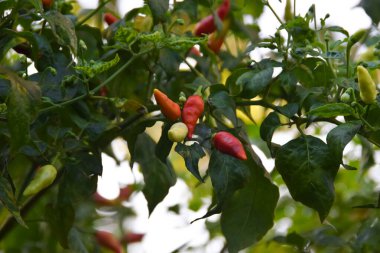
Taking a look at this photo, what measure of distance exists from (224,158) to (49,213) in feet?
1.08

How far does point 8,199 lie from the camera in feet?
2.72

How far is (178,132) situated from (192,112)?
0.15 feet

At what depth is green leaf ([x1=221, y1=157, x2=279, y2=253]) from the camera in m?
1.02

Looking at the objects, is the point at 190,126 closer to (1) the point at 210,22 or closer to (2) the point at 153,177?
(2) the point at 153,177

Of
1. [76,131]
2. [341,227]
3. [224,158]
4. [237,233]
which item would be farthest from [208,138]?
[341,227]

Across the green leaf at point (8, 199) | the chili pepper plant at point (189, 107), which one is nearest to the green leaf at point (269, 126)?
the chili pepper plant at point (189, 107)

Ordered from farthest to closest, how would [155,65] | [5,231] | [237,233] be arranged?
1. [5,231]
2. [155,65]
3. [237,233]

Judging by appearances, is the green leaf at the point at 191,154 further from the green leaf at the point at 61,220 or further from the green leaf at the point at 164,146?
the green leaf at the point at 61,220

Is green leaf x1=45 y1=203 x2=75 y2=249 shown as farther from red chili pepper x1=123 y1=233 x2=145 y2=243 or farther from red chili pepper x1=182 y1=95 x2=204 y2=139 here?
red chili pepper x1=123 y1=233 x2=145 y2=243

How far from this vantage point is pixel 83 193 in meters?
1.04

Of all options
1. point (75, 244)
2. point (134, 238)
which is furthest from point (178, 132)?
point (134, 238)

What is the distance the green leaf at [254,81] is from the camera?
95 cm

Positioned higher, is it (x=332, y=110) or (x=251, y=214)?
(x=332, y=110)

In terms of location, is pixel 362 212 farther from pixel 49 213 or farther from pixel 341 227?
pixel 49 213
